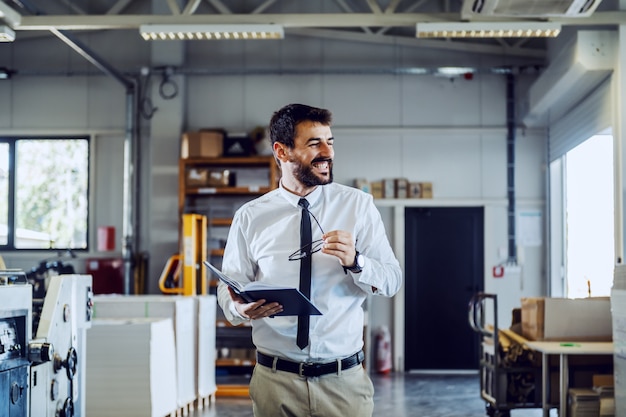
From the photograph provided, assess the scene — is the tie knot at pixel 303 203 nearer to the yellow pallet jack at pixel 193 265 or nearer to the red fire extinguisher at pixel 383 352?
the yellow pallet jack at pixel 193 265

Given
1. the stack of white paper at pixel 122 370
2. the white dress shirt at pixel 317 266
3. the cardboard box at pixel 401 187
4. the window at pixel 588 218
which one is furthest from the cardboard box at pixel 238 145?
the white dress shirt at pixel 317 266

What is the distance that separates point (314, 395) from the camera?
2.29 meters

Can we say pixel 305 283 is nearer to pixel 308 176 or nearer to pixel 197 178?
pixel 308 176

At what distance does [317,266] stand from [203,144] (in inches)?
318

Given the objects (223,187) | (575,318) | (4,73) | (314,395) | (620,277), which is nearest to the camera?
(314,395)

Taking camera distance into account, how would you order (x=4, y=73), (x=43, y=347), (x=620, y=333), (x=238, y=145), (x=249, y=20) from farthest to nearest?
(x=4, y=73)
(x=238, y=145)
(x=249, y=20)
(x=620, y=333)
(x=43, y=347)

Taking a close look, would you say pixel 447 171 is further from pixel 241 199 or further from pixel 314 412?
pixel 314 412

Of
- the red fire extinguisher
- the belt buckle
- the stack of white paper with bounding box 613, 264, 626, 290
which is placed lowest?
the red fire extinguisher

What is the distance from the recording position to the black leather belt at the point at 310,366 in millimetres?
→ 2297

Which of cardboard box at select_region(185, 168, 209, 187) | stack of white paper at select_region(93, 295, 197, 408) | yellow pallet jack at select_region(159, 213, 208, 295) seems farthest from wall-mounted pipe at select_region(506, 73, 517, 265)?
stack of white paper at select_region(93, 295, 197, 408)

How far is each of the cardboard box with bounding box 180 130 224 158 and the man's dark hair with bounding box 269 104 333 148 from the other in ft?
26.1

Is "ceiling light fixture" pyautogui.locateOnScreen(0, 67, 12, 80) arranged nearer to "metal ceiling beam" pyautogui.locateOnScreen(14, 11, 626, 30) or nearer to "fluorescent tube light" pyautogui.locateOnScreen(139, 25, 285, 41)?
"metal ceiling beam" pyautogui.locateOnScreen(14, 11, 626, 30)

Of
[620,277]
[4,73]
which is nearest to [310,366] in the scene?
[620,277]

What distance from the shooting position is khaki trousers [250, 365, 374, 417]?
7.52 ft
